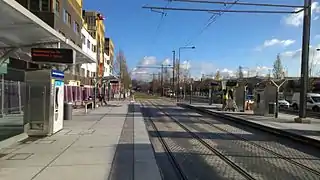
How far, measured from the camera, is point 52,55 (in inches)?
643

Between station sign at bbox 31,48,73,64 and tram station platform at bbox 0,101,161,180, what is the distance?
289cm

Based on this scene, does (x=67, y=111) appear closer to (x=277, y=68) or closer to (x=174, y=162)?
(x=174, y=162)

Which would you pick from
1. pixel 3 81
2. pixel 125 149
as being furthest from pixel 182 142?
pixel 3 81

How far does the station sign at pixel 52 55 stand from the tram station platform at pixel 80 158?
289 cm

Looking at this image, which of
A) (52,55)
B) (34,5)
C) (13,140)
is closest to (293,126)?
(52,55)

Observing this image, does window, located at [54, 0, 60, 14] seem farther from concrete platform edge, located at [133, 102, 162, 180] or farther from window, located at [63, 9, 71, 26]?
concrete platform edge, located at [133, 102, 162, 180]

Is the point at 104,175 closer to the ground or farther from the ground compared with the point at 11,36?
closer to the ground

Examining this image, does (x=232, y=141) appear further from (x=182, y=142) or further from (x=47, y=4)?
(x=47, y=4)

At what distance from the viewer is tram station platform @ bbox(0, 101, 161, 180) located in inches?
364

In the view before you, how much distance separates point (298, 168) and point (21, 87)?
10924 millimetres

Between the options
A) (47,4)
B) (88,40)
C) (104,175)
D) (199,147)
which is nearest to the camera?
(104,175)

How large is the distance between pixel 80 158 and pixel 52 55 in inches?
243

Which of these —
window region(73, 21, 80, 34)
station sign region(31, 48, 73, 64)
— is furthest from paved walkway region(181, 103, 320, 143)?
window region(73, 21, 80, 34)

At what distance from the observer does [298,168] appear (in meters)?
10.8
